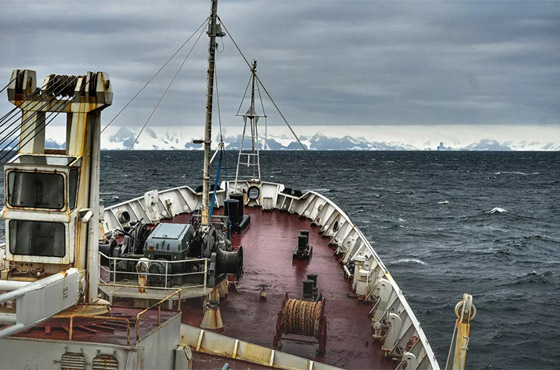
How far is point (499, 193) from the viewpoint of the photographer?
108 metres

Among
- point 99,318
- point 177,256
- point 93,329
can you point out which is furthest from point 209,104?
point 99,318

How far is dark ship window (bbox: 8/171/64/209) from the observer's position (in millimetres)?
11523

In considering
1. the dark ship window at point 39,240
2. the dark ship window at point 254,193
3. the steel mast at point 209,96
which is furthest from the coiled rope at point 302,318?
the dark ship window at point 254,193

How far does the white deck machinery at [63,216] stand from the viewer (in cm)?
1102

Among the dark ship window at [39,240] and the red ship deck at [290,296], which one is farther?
the red ship deck at [290,296]

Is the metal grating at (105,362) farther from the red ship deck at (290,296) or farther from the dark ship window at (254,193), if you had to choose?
the dark ship window at (254,193)

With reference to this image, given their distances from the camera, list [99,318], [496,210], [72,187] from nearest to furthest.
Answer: [99,318] < [72,187] < [496,210]

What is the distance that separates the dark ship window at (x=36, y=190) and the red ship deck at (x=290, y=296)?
6.35 meters

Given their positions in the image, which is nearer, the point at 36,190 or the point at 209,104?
the point at 36,190

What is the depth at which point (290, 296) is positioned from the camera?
19.5m

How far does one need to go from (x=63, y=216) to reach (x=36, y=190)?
714 mm

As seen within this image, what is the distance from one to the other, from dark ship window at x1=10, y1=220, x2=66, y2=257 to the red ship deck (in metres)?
5.83

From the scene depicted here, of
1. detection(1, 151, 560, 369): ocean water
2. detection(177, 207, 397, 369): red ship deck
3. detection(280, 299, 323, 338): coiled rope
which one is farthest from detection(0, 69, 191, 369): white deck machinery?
detection(1, 151, 560, 369): ocean water

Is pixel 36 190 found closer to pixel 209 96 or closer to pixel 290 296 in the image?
pixel 290 296
